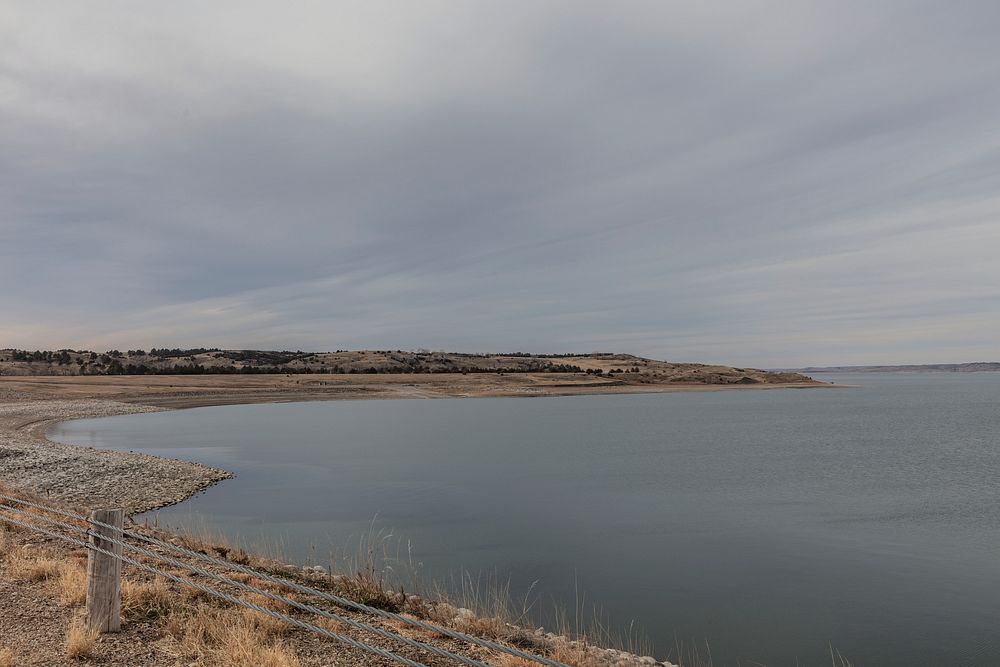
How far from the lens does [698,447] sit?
37.4 meters

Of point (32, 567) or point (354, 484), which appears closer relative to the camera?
point (32, 567)

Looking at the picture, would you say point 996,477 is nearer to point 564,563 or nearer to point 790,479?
point 790,479

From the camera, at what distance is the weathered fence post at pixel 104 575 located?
23.9ft

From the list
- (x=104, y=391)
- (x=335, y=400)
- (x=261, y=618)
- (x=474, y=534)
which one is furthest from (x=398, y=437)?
(x=104, y=391)

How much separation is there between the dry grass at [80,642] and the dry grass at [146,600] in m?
0.80

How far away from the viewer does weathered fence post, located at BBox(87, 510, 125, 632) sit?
7.27 meters

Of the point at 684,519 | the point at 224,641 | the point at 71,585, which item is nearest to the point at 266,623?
the point at 224,641

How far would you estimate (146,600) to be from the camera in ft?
28.1

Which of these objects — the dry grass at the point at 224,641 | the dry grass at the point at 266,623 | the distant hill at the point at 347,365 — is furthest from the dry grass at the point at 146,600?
the distant hill at the point at 347,365

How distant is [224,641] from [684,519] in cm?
1520

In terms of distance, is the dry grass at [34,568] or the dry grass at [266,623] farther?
the dry grass at [34,568]

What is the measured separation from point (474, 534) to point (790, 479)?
15682 mm

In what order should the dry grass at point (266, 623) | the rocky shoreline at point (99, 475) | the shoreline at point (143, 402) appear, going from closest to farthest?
the dry grass at point (266, 623)
the rocky shoreline at point (99, 475)
the shoreline at point (143, 402)

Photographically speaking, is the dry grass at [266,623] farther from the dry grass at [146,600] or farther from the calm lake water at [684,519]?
the calm lake water at [684,519]
